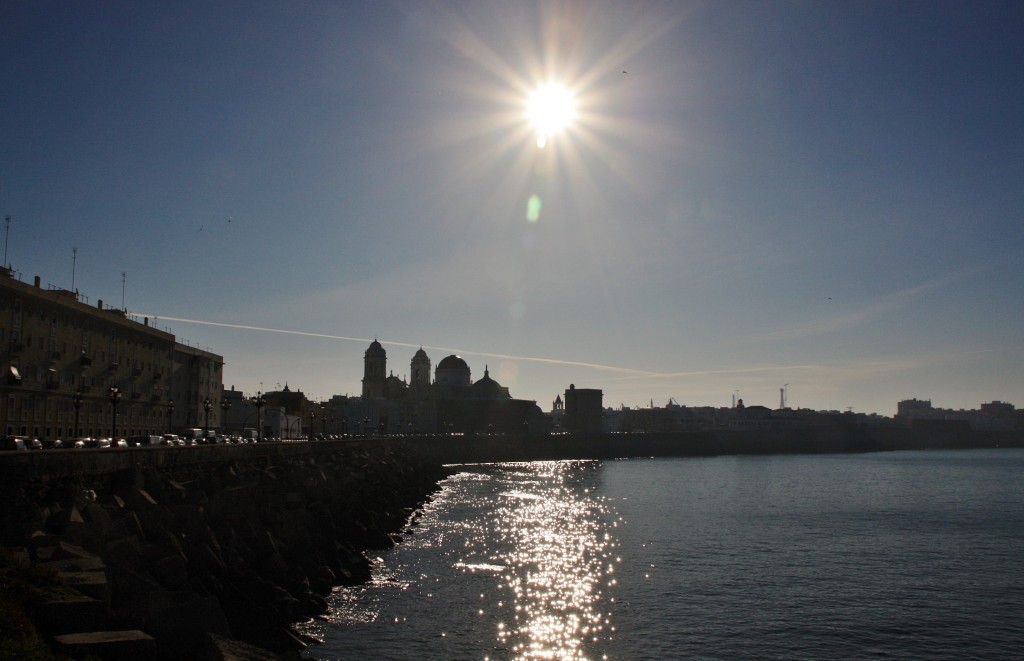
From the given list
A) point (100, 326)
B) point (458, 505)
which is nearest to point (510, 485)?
point (458, 505)

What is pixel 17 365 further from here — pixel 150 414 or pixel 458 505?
pixel 458 505

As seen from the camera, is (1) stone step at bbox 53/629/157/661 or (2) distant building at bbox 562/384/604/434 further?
(2) distant building at bbox 562/384/604/434

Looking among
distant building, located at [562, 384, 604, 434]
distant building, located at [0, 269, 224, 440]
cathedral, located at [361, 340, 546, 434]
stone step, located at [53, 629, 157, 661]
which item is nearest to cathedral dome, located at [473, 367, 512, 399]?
cathedral, located at [361, 340, 546, 434]

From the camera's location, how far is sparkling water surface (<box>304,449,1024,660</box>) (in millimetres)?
22984

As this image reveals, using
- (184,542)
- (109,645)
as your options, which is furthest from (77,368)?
(109,645)

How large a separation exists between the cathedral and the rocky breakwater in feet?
402

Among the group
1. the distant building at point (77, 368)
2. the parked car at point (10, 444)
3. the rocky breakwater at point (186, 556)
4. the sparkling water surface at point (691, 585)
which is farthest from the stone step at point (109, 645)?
the distant building at point (77, 368)

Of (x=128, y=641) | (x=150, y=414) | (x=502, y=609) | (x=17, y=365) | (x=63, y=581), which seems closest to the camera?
(x=128, y=641)

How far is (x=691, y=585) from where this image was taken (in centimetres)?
3088

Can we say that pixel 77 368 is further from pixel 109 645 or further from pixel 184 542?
pixel 109 645

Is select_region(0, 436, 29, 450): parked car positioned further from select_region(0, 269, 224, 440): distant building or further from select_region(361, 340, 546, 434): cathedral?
select_region(361, 340, 546, 434): cathedral

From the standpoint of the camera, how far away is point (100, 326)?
6025 centimetres

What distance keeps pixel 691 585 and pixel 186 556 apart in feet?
61.3

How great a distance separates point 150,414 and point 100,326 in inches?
495
